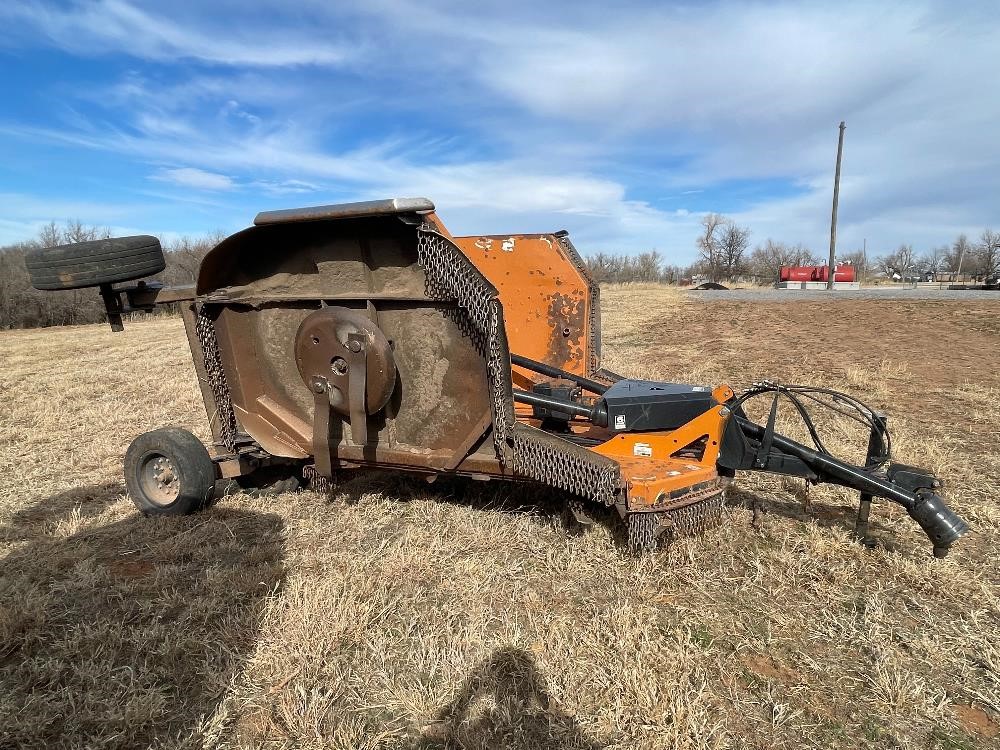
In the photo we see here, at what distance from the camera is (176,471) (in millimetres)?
3787

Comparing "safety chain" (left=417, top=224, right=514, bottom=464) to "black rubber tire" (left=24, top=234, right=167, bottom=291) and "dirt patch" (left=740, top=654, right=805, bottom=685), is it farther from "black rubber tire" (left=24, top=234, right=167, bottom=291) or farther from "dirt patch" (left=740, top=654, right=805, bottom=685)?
"black rubber tire" (left=24, top=234, right=167, bottom=291)

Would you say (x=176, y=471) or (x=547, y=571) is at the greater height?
(x=176, y=471)

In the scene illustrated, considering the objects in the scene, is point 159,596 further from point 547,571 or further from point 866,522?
point 866,522

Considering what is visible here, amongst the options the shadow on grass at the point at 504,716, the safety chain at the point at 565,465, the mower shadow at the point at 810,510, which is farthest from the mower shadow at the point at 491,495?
the shadow on grass at the point at 504,716

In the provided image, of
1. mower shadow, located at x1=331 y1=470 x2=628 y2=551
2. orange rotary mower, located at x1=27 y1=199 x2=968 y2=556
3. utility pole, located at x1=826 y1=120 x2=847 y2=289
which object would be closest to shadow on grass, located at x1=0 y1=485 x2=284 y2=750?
orange rotary mower, located at x1=27 y1=199 x2=968 y2=556

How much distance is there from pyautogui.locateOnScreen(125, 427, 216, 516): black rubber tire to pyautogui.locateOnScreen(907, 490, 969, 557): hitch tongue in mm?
4241

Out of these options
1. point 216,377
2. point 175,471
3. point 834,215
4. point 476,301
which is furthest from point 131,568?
point 834,215

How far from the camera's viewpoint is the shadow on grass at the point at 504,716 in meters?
2.04

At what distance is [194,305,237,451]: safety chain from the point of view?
3758 mm

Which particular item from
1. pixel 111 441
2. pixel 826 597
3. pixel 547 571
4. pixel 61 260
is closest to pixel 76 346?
pixel 111 441

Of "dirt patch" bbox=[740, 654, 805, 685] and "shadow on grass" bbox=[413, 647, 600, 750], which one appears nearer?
"shadow on grass" bbox=[413, 647, 600, 750]

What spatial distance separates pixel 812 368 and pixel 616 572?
716cm

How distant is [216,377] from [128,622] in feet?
5.35

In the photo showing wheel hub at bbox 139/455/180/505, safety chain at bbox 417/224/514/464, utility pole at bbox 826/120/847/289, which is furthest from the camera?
utility pole at bbox 826/120/847/289
